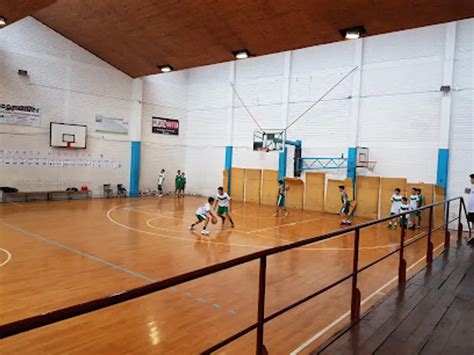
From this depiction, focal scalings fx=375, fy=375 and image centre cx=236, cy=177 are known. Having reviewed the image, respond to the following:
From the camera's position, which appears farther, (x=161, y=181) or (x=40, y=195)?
(x=161, y=181)

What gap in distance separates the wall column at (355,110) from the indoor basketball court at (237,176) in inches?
3.6

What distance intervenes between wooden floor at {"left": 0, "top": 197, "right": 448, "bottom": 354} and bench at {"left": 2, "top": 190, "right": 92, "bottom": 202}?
316 cm

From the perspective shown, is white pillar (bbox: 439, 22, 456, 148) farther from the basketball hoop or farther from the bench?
the bench

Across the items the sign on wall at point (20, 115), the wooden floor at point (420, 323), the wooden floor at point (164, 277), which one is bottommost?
the wooden floor at point (164, 277)

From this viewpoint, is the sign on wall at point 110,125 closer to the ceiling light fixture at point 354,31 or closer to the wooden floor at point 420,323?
the ceiling light fixture at point 354,31

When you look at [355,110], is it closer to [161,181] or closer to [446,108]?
[446,108]

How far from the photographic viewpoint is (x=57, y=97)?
59.3 ft

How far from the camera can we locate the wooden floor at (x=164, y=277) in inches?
184

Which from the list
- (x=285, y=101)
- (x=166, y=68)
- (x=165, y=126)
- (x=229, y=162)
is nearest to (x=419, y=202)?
(x=285, y=101)

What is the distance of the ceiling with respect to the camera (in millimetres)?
10194

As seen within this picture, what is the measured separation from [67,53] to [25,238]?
460 inches

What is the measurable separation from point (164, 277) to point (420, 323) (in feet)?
14.7

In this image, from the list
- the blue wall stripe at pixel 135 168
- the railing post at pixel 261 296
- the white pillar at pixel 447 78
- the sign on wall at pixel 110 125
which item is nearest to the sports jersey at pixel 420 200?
the white pillar at pixel 447 78

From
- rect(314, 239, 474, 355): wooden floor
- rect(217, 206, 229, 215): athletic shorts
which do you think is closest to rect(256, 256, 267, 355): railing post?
rect(314, 239, 474, 355): wooden floor
